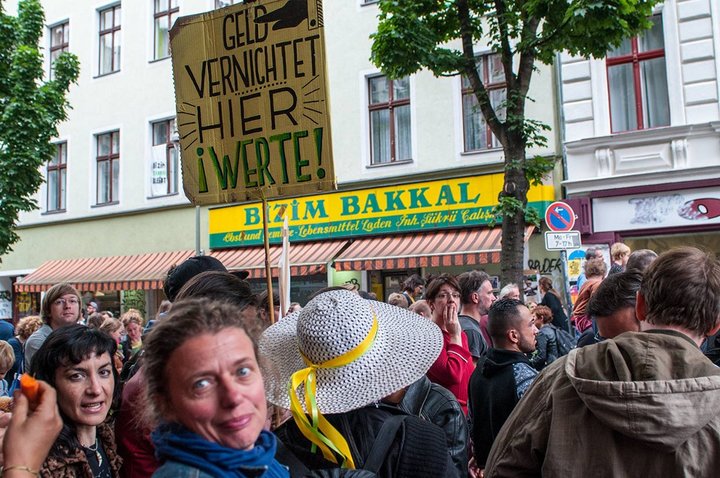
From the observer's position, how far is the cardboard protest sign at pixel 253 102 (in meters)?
4.16

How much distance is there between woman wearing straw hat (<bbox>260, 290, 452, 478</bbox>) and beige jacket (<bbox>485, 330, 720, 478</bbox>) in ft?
1.06

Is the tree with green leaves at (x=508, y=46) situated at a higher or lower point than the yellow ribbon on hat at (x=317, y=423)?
higher

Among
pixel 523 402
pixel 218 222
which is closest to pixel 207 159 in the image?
pixel 523 402

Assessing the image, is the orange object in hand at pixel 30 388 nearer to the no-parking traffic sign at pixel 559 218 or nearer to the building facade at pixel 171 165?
the no-parking traffic sign at pixel 559 218

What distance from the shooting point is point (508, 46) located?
10484 mm

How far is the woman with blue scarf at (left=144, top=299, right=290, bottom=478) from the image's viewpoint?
153cm

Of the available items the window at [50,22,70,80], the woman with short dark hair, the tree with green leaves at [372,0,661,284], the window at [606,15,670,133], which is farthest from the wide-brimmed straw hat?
the window at [50,22,70,80]

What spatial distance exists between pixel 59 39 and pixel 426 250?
15.0 metres

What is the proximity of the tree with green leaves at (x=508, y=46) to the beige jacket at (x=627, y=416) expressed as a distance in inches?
317

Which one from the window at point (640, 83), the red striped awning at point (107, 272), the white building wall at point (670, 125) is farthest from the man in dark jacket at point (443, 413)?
the red striped awning at point (107, 272)

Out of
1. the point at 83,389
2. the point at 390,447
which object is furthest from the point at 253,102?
the point at 390,447

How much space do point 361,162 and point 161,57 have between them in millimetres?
7448

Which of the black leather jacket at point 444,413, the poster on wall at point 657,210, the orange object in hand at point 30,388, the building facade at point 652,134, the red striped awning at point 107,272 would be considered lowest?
the black leather jacket at point 444,413

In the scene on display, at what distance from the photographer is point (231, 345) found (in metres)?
1.67
